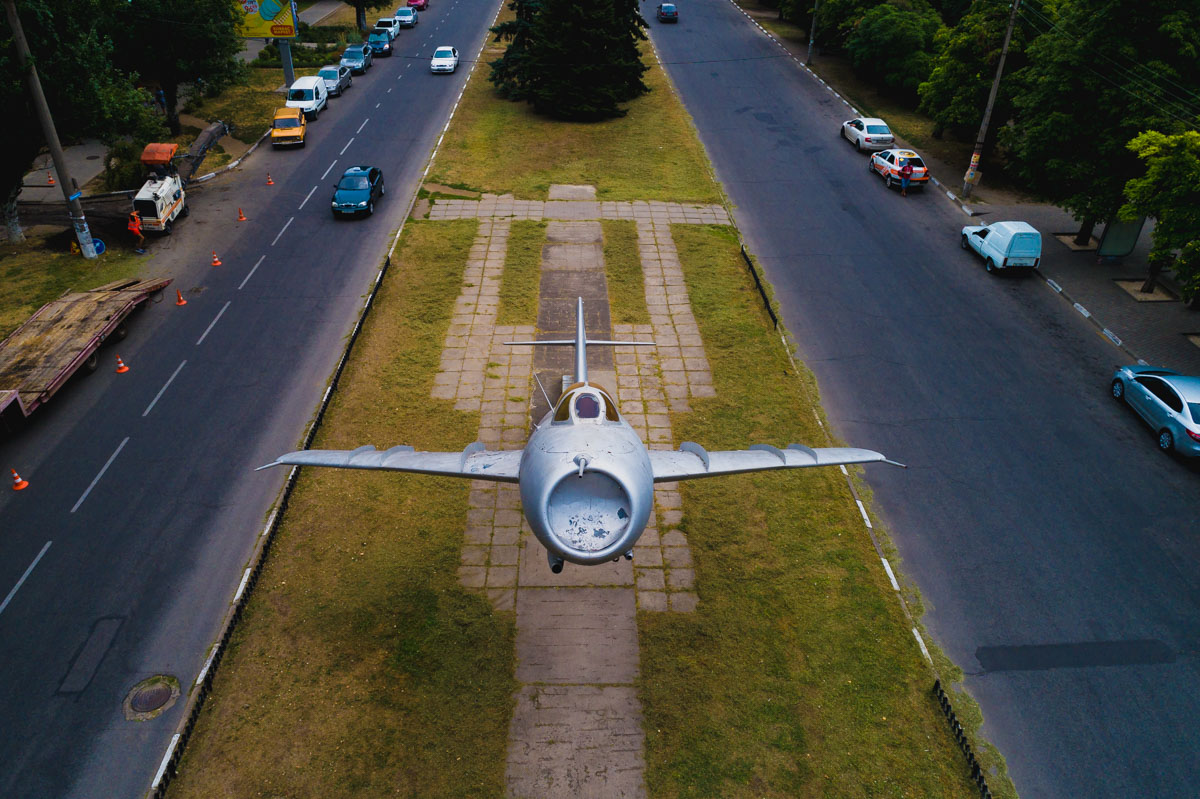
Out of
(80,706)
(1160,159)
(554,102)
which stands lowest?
(80,706)

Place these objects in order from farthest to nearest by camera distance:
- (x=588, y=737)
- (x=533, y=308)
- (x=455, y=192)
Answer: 1. (x=455, y=192)
2. (x=533, y=308)
3. (x=588, y=737)

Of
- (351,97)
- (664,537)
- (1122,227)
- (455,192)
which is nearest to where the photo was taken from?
(664,537)

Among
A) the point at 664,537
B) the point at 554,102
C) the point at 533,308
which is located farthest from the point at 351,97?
the point at 664,537

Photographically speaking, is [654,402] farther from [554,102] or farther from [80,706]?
[554,102]

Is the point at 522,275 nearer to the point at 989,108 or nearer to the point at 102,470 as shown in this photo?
the point at 102,470

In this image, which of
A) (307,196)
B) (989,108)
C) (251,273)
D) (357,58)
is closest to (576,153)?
(307,196)

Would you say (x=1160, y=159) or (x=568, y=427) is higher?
(x=1160, y=159)

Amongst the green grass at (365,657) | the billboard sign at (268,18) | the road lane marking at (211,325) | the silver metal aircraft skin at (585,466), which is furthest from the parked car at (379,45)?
the silver metal aircraft skin at (585,466)
